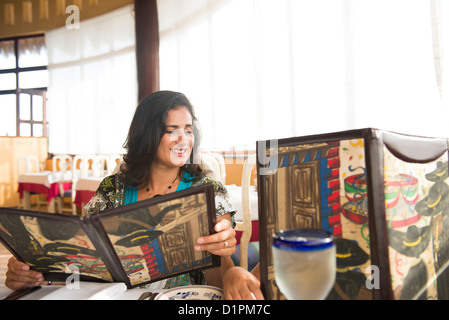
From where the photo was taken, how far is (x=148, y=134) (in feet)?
3.94

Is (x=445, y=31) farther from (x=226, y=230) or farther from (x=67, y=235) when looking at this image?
(x=67, y=235)

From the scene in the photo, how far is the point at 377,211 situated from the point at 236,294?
0.26 meters

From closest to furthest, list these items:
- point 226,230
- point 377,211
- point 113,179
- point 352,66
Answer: point 377,211 → point 226,230 → point 113,179 → point 352,66

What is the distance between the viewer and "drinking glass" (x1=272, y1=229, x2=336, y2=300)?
0.35m

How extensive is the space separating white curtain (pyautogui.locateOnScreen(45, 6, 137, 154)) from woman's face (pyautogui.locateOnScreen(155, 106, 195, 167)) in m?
4.87

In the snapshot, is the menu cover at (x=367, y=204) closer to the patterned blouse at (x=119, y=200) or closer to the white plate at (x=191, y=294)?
the white plate at (x=191, y=294)

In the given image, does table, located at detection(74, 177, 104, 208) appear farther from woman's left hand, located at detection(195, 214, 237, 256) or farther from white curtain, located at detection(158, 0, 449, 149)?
woman's left hand, located at detection(195, 214, 237, 256)

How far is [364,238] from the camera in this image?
0.47 metres

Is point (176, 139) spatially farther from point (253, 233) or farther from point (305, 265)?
point (253, 233)

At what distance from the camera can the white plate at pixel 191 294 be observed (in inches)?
22.8

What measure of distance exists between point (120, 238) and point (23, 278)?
261mm

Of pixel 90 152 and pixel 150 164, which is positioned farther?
pixel 90 152

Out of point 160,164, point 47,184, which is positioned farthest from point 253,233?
point 47,184
